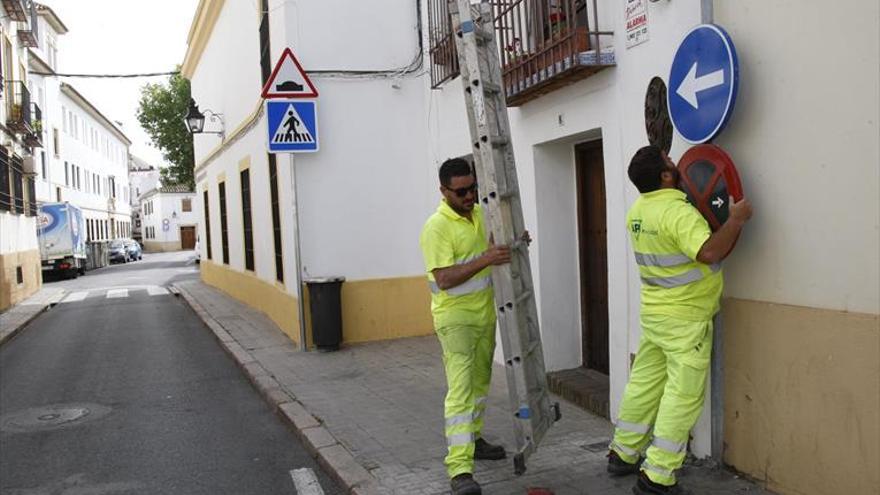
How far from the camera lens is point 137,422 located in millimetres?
6441

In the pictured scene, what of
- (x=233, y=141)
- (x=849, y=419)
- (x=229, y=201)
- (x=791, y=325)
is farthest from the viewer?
(x=229, y=201)

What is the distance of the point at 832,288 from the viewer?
10.8 ft

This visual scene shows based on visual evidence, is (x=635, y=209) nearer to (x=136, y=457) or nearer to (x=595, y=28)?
(x=595, y=28)

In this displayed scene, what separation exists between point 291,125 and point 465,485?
528 centimetres

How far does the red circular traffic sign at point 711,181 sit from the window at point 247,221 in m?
10.1

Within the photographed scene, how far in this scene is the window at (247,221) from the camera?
13.2 m

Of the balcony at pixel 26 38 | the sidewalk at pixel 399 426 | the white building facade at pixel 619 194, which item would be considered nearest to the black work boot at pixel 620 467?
the sidewalk at pixel 399 426

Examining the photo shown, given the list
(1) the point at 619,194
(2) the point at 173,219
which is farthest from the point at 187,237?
(1) the point at 619,194

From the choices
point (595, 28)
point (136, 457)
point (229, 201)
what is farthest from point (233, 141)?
point (595, 28)

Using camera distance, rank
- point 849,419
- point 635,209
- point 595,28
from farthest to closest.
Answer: point 595,28
point 635,209
point 849,419

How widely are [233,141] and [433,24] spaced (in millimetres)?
6721

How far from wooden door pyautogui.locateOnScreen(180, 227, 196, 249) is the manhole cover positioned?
203 feet

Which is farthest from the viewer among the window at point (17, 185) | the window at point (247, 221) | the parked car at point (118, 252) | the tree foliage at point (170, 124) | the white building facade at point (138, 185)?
the white building facade at point (138, 185)

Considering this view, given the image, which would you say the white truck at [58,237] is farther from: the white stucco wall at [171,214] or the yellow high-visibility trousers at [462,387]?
the white stucco wall at [171,214]
